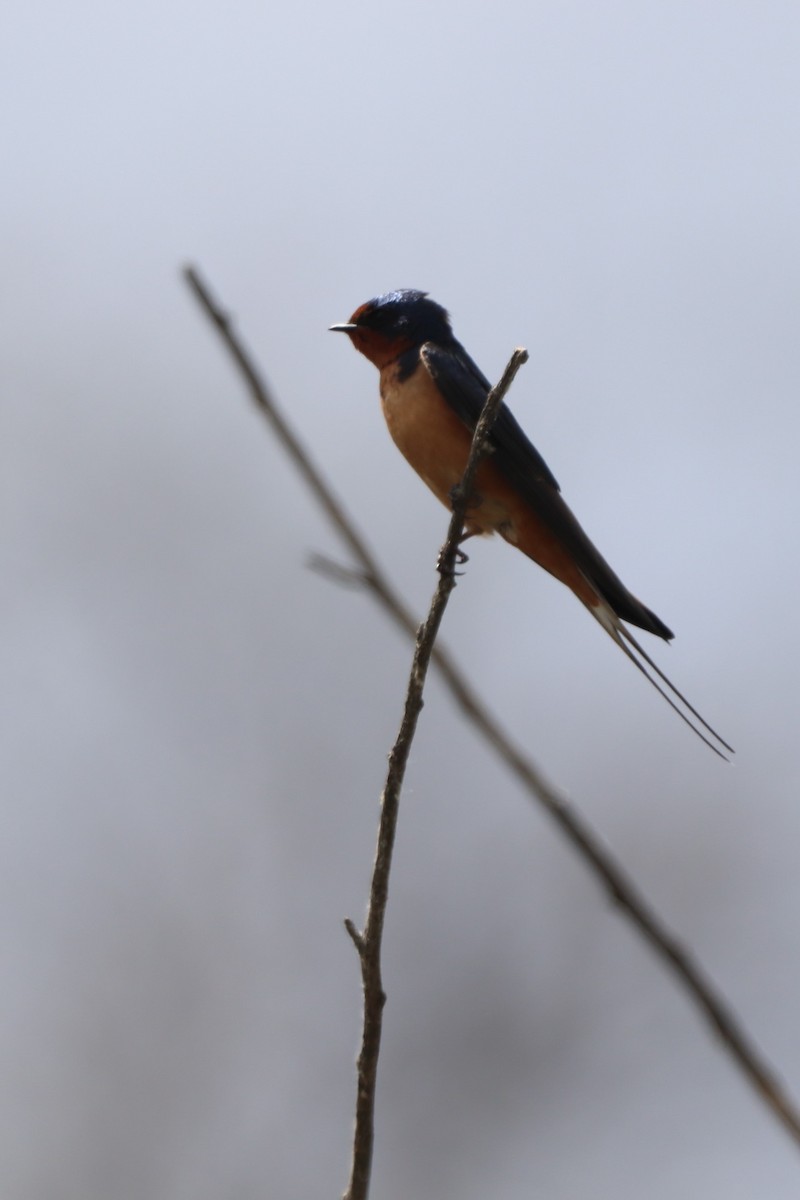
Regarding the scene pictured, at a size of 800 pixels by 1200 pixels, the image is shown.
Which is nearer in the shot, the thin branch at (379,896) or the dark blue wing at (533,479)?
the thin branch at (379,896)

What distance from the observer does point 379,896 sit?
4.40ft

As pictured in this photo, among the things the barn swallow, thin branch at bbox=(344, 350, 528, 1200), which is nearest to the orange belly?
the barn swallow

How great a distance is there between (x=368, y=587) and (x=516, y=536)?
7.09 ft

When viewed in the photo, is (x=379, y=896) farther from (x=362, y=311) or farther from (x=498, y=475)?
(x=362, y=311)

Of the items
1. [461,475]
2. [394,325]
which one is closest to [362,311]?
[394,325]

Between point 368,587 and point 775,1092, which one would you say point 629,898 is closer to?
point 775,1092

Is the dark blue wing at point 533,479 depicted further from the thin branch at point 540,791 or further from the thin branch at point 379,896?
the thin branch at point 540,791

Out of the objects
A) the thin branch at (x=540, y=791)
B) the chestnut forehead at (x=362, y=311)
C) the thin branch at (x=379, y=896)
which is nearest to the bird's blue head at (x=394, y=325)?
the chestnut forehead at (x=362, y=311)

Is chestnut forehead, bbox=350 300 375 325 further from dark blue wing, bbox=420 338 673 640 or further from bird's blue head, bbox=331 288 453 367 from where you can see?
dark blue wing, bbox=420 338 673 640

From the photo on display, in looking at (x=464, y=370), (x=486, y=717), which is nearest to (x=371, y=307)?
(x=464, y=370)

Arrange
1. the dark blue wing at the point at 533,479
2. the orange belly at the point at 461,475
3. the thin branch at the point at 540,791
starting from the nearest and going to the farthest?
the thin branch at the point at 540,791, the dark blue wing at the point at 533,479, the orange belly at the point at 461,475

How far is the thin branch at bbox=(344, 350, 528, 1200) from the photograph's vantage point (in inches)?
45.3

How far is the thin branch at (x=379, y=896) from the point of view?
115cm

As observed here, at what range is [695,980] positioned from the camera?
0.63 metres
